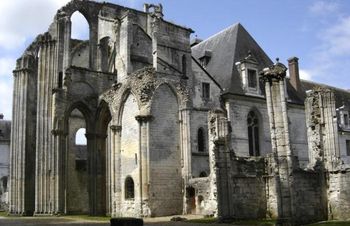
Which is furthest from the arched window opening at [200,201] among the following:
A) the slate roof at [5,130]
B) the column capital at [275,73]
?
the slate roof at [5,130]

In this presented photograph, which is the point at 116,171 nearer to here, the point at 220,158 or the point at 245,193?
the point at 220,158

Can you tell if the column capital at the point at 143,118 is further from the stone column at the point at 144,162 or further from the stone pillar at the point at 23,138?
the stone pillar at the point at 23,138

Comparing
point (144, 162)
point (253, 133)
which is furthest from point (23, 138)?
point (253, 133)

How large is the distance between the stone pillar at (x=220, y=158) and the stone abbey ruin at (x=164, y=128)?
41 mm

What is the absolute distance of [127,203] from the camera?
22.8 metres

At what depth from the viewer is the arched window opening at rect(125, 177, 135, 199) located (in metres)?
23.0

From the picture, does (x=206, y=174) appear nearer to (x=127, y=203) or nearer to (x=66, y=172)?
(x=127, y=203)

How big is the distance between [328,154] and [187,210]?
8221mm

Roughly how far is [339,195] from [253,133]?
532 inches

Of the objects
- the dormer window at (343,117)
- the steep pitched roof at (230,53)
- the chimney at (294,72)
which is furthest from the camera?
the dormer window at (343,117)

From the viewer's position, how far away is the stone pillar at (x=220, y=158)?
56.7ft

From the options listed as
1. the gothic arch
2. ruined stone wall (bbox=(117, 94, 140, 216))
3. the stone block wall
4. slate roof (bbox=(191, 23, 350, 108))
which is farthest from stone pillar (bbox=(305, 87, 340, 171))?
the gothic arch

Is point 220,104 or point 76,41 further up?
point 76,41

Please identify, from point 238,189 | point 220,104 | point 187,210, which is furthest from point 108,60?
point 238,189
